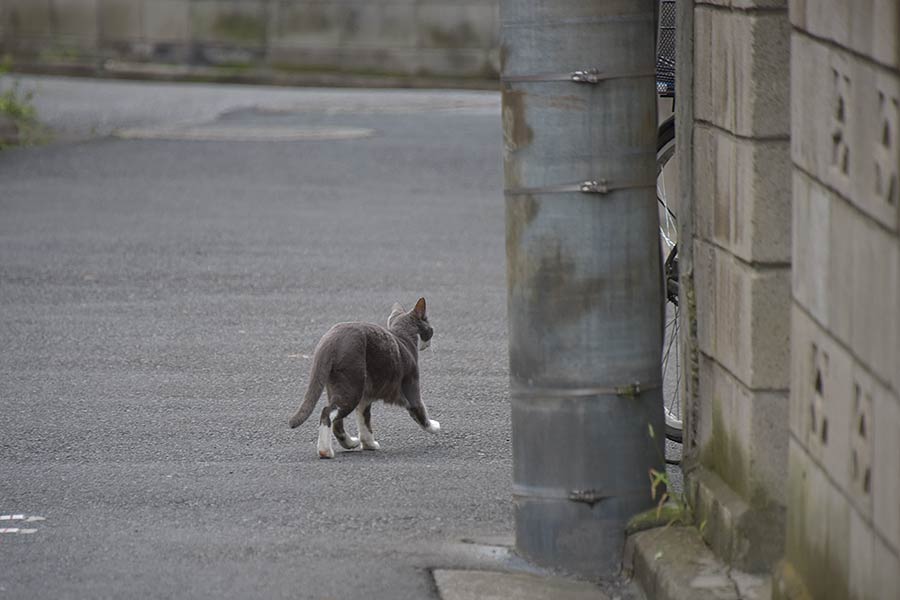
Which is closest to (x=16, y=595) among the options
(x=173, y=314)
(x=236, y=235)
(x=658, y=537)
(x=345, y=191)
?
(x=658, y=537)

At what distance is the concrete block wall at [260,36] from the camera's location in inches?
971

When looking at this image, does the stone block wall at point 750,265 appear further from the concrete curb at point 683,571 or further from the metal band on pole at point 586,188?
the metal band on pole at point 586,188

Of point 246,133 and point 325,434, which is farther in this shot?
point 246,133

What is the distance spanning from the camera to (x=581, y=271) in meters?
4.95

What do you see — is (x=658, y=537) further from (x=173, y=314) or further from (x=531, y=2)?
(x=173, y=314)

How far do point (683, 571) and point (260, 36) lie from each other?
21.5 m

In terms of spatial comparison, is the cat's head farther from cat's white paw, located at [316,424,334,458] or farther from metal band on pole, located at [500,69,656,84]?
metal band on pole, located at [500,69,656,84]

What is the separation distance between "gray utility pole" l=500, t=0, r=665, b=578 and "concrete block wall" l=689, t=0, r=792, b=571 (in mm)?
265

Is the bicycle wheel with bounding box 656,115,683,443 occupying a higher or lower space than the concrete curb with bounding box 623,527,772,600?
higher

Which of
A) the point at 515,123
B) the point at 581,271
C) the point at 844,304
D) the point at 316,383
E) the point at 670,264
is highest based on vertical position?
the point at 515,123

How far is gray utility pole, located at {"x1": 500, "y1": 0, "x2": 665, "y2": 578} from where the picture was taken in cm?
488

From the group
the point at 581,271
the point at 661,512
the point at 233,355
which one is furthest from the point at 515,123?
the point at 233,355

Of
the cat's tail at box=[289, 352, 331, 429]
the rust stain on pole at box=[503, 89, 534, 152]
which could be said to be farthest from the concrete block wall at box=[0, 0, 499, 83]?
the rust stain on pole at box=[503, 89, 534, 152]

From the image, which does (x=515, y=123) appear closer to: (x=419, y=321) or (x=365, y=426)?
(x=365, y=426)
